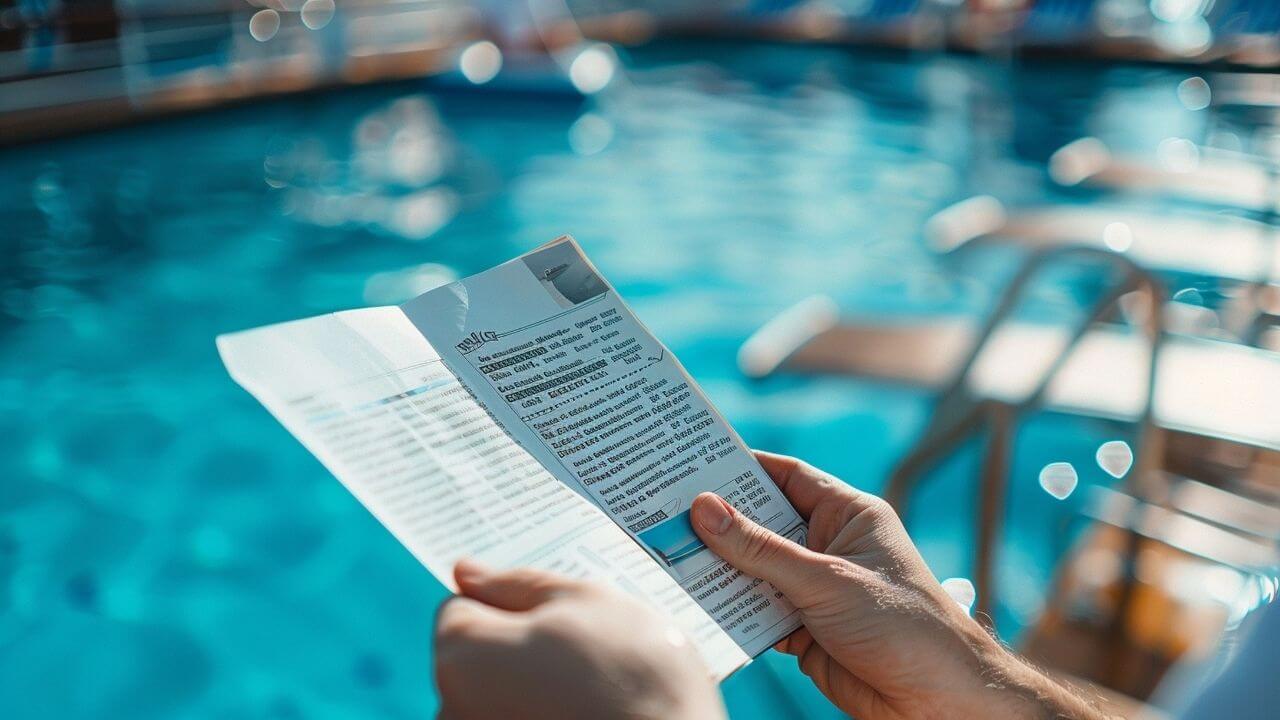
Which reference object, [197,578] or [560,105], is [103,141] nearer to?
[560,105]

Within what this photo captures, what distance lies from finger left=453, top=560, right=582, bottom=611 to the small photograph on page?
301 mm

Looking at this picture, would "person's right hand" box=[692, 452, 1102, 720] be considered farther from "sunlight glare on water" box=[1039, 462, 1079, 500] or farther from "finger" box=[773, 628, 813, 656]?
"sunlight glare on water" box=[1039, 462, 1079, 500]

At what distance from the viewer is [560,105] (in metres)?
7.30

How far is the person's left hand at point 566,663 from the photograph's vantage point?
0.64 metres

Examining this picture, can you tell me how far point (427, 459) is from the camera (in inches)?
31.0

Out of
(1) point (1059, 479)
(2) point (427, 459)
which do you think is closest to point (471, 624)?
(2) point (427, 459)

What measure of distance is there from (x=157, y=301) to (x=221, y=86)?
10.5ft

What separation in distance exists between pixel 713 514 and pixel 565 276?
0.26 m

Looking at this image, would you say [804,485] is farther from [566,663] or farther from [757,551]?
[566,663]

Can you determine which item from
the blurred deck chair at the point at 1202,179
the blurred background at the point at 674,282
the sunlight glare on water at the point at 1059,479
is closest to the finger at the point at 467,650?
the blurred background at the point at 674,282

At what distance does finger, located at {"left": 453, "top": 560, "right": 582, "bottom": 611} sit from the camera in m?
Answer: 0.70

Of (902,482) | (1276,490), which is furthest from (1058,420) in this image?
(902,482)

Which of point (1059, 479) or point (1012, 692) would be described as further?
point (1059, 479)

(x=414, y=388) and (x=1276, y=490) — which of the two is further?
(x=1276, y=490)
